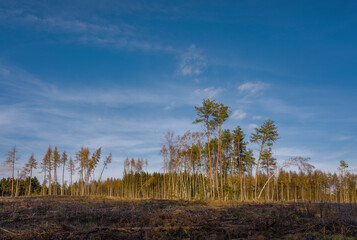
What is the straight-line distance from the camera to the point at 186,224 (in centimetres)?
879

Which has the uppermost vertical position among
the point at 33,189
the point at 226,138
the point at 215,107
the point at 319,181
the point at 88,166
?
the point at 215,107

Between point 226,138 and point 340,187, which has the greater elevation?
point 226,138

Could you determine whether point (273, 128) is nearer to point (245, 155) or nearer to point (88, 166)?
point (245, 155)

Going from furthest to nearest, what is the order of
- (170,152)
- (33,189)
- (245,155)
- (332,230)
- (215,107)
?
1. (33,189)
2. (245,155)
3. (170,152)
4. (215,107)
5. (332,230)

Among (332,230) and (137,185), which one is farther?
(137,185)

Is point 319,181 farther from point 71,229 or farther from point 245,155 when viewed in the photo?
point 71,229

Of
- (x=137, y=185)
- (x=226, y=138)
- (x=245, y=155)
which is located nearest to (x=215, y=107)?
(x=226, y=138)

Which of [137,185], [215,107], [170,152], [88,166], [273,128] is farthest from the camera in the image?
[137,185]

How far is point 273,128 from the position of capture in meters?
36.8

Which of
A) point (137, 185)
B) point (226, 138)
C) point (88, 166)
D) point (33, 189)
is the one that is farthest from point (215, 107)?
point (33, 189)

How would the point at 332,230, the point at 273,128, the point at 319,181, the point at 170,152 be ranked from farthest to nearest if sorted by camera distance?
the point at 319,181 < the point at 170,152 < the point at 273,128 < the point at 332,230

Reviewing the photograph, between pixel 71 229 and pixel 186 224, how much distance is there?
3.97 m

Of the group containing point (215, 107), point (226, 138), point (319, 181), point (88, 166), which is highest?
point (215, 107)

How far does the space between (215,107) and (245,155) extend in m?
21.4
